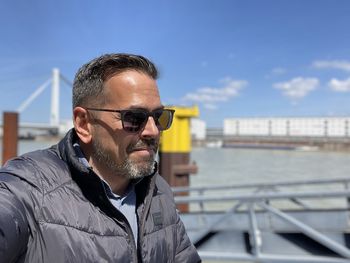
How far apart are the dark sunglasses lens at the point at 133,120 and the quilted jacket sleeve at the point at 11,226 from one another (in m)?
0.35

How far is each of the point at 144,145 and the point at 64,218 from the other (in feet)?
1.07

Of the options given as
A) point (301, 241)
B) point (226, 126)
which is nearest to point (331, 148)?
point (226, 126)

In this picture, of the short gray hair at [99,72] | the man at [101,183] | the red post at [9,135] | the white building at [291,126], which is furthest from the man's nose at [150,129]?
the white building at [291,126]

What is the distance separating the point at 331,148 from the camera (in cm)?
5781

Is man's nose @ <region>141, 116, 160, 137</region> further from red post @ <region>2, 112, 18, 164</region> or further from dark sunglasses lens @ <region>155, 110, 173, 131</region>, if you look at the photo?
red post @ <region>2, 112, 18, 164</region>

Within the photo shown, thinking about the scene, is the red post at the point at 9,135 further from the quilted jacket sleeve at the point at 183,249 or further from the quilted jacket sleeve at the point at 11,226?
the quilted jacket sleeve at the point at 11,226

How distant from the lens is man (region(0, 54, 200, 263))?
97cm

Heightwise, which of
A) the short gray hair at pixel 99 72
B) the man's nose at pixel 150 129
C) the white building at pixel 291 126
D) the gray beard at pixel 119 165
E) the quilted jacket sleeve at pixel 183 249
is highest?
the white building at pixel 291 126

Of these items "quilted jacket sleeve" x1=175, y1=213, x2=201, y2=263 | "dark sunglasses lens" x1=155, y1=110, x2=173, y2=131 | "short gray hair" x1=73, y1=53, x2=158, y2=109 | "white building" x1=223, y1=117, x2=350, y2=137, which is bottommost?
"quilted jacket sleeve" x1=175, y1=213, x2=201, y2=263

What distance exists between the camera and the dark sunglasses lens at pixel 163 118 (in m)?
1.25

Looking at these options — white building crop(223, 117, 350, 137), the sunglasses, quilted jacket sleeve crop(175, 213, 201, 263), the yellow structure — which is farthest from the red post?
white building crop(223, 117, 350, 137)

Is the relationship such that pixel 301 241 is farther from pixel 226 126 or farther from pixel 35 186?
pixel 226 126

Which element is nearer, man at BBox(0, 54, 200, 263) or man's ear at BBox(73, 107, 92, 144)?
man at BBox(0, 54, 200, 263)

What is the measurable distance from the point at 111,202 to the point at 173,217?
301mm
